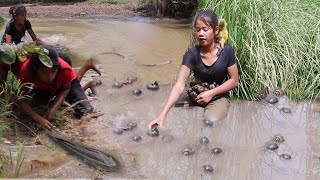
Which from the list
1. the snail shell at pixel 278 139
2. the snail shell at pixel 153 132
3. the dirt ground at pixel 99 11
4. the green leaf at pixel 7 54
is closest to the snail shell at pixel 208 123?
the snail shell at pixel 153 132

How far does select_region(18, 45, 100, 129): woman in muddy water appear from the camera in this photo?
4.60 meters

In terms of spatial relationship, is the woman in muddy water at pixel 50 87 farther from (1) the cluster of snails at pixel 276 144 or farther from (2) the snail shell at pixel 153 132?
(1) the cluster of snails at pixel 276 144

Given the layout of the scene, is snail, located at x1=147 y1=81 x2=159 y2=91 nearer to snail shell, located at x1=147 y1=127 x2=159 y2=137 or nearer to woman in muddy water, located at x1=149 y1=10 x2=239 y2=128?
woman in muddy water, located at x1=149 y1=10 x2=239 y2=128

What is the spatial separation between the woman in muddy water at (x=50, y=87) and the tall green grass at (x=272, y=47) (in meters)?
1.91

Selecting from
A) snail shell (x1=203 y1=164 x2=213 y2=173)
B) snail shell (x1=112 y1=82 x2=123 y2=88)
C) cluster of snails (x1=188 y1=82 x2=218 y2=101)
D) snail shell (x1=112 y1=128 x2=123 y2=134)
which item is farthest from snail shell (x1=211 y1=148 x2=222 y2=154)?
snail shell (x1=112 y1=82 x2=123 y2=88)

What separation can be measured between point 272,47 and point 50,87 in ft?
9.25

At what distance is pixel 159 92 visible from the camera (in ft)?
20.5

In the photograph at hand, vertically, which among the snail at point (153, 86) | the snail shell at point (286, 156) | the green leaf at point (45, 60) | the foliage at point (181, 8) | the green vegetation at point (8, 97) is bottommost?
the foliage at point (181, 8)

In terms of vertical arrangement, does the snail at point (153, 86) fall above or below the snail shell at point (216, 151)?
below

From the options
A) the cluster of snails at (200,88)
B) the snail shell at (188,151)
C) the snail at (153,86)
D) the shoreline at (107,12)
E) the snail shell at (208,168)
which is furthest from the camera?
the shoreline at (107,12)

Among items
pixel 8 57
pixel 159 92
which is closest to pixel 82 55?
pixel 159 92

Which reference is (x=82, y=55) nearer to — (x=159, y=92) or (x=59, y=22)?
(x=159, y=92)

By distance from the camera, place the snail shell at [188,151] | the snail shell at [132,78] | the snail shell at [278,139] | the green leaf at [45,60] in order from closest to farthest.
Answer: the green leaf at [45,60], the snail shell at [188,151], the snail shell at [278,139], the snail shell at [132,78]

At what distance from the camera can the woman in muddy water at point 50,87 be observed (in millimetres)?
4602
